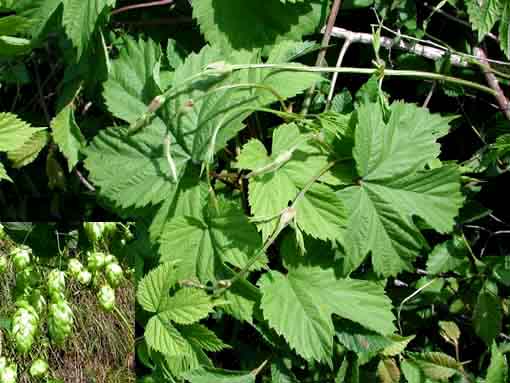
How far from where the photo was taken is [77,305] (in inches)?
53.4

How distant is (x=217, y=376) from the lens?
4.20ft

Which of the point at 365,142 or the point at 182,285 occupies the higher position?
the point at 365,142

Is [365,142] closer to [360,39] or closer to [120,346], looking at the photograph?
[360,39]

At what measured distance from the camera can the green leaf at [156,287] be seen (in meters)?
1.21

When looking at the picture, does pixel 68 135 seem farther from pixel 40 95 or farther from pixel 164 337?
pixel 164 337

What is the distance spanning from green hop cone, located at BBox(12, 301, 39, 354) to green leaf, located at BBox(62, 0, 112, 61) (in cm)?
51

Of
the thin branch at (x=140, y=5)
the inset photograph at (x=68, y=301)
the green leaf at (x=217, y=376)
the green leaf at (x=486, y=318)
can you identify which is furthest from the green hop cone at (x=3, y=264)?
the green leaf at (x=486, y=318)

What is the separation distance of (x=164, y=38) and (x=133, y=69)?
228 mm

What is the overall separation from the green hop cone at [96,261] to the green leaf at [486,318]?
806 millimetres

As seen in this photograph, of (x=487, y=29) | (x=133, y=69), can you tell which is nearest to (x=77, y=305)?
(x=133, y=69)

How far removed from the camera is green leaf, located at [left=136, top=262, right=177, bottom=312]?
1209 mm

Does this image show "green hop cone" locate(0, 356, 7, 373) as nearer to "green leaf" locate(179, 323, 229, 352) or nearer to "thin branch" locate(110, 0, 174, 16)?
"green leaf" locate(179, 323, 229, 352)

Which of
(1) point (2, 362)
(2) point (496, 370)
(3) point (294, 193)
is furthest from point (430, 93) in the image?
(1) point (2, 362)

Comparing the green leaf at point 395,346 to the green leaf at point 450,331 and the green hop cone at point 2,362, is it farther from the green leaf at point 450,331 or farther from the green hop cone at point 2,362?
the green hop cone at point 2,362
